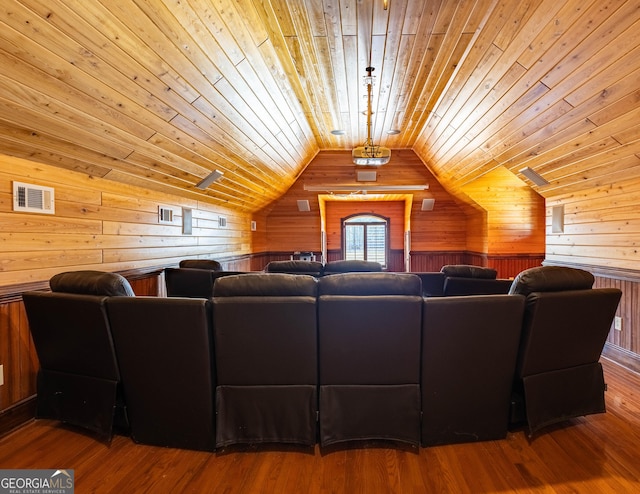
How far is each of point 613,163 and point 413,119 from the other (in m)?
2.64

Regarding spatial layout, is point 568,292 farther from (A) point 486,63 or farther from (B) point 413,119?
(B) point 413,119

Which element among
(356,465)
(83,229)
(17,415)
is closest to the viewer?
(356,465)

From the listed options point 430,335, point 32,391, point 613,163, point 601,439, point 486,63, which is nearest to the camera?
point 430,335

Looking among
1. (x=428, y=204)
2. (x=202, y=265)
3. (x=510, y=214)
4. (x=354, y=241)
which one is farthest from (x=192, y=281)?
(x=354, y=241)

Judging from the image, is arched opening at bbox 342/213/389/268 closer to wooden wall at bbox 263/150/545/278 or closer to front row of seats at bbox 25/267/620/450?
wooden wall at bbox 263/150/545/278

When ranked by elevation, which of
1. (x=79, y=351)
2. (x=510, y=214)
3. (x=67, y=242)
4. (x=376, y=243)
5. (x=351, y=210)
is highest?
(x=351, y=210)

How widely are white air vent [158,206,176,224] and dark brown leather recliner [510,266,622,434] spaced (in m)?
3.86

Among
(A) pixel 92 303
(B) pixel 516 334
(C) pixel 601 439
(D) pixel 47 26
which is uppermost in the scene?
(D) pixel 47 26

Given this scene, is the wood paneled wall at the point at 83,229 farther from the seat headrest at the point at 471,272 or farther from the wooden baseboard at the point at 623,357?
the wooden baseboard at the point at 623,357

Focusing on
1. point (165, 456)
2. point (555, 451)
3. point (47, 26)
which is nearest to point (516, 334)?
point (555, 451)

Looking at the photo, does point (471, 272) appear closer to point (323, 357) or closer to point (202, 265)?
point (323, 357)

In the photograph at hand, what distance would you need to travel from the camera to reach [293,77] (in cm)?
369

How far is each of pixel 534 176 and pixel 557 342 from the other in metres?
3.03

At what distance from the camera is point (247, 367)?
78.9 inches
